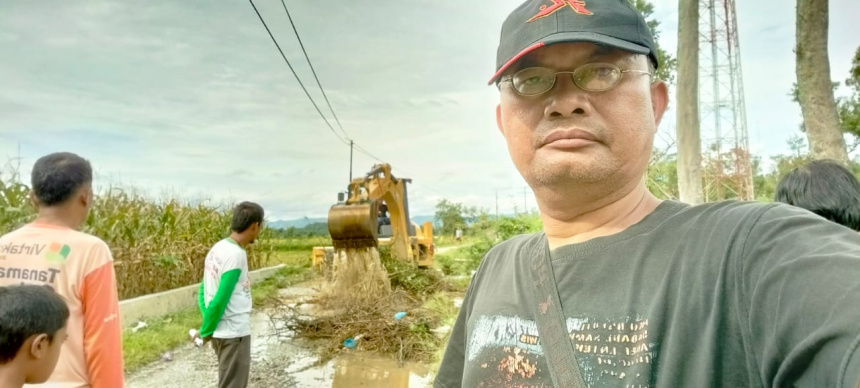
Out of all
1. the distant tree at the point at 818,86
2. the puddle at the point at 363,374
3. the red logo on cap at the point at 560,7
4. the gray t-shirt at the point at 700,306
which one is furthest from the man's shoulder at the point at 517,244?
the distant tree at the point at 818,86

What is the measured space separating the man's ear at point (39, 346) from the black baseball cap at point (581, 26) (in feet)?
6.96

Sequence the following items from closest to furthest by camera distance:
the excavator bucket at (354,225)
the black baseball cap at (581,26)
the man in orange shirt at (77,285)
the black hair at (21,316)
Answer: the black baseball cap at (581,26), the black hair at (21,316), the man in orange shirt at (77,285), the excavator bucket at (354,225)

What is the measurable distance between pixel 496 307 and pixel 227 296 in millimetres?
3445

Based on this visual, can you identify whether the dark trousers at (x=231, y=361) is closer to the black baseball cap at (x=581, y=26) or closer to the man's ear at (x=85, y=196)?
the man's ear at (x=85, y=196)

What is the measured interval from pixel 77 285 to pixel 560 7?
233 centimetres

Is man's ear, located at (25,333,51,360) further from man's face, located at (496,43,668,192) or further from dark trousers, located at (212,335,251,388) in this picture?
dark trousers, located at (212,335,251,388)

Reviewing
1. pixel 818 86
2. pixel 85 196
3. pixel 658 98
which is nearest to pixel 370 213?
pixel 818 86

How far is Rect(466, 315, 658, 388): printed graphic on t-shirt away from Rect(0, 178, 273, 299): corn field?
9.04 metres

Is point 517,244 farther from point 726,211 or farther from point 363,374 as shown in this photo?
point 363,374

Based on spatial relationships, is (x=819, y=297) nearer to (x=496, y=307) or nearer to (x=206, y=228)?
(x=496, y=307)

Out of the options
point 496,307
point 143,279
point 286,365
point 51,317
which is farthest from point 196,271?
point 496,307

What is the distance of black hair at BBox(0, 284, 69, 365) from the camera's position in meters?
2.17

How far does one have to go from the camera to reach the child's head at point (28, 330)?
2174 mm

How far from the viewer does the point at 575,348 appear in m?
1.10
